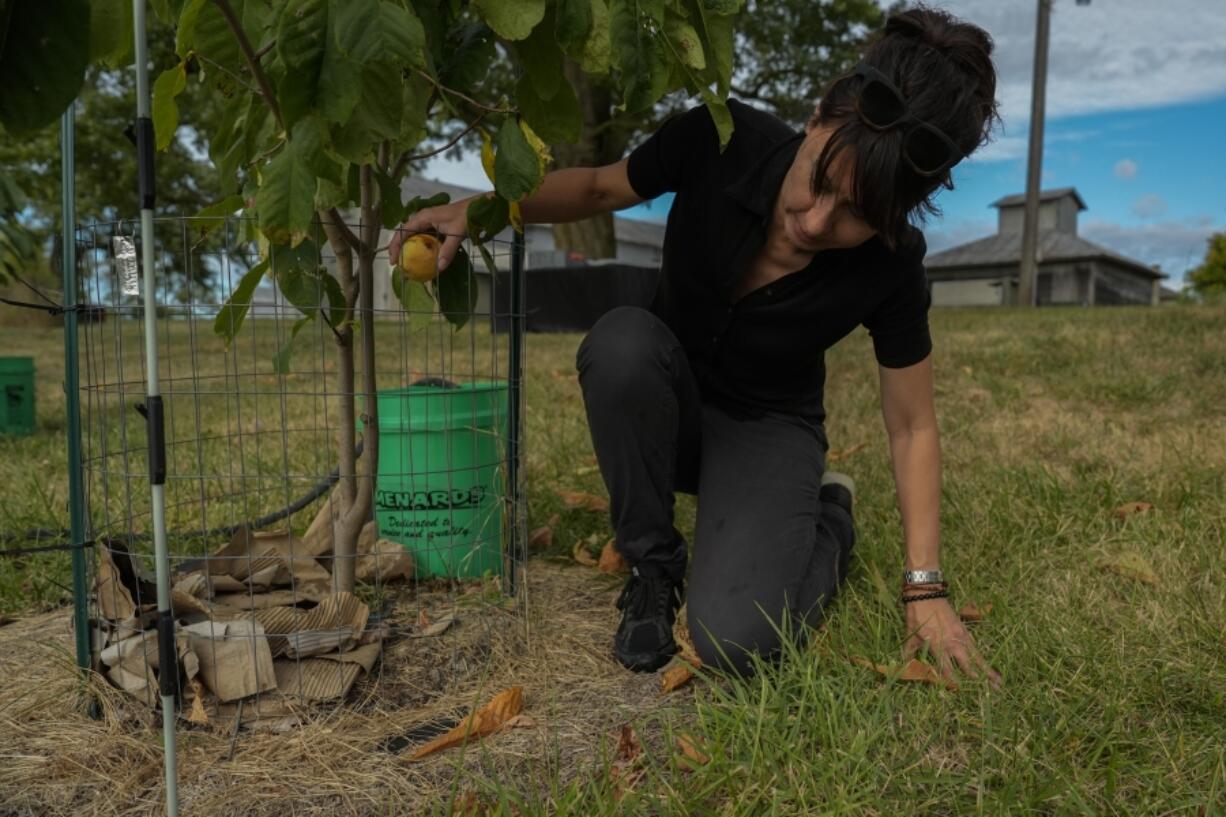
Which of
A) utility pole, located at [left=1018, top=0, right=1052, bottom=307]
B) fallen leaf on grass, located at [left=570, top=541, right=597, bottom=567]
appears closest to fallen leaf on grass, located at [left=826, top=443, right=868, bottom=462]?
fallen leaf on grass, located at [left=570, top=541, right=597, bottom=567]

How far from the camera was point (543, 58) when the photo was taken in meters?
1.25

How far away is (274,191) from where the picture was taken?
46.3 inches

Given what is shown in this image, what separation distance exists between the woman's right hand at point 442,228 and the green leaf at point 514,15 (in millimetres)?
568

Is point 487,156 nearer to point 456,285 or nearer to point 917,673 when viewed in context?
point 456,285

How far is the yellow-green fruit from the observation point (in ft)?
5.23

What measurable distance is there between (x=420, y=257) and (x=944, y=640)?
1165 millimetres

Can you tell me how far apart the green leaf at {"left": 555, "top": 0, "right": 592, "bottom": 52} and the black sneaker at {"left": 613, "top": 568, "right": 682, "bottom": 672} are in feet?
3.77

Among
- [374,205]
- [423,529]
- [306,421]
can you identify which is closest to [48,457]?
[306,421]

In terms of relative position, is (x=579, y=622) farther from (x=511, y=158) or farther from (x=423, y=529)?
(x=511, y=158)

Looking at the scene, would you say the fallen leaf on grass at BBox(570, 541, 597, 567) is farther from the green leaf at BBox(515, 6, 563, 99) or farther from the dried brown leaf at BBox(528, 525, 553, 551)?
the green leaf at BBox(515, 6, 563, 99)

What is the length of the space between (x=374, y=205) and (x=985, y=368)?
4.20m

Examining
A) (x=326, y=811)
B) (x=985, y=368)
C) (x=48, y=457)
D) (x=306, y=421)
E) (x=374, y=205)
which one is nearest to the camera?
(x=326, y=811)

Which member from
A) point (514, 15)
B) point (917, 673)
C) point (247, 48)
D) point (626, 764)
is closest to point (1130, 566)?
point (917, 673)

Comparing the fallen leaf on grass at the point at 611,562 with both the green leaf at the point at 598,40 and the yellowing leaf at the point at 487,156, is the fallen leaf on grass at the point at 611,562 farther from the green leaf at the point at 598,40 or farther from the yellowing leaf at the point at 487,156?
the green leaf at the point at 598,40
